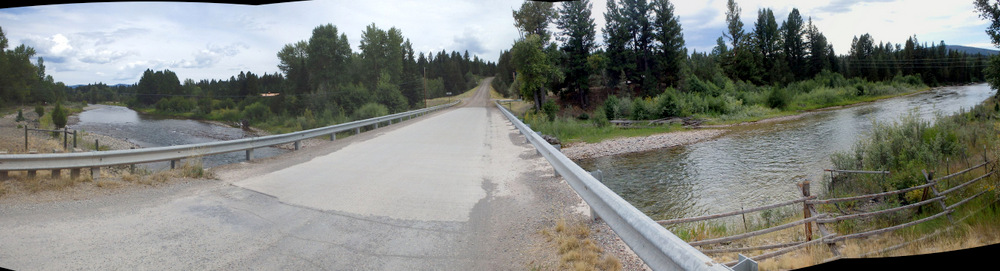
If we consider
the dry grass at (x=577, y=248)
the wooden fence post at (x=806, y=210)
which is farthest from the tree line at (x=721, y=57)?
the dry grass at (x=577, y=248)

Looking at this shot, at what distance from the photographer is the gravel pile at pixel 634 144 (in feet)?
54.5

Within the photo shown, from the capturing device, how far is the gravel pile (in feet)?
54.5

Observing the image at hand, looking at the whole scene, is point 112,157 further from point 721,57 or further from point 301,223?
point 721,57

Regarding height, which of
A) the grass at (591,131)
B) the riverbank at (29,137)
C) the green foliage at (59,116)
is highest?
the green foliage at (59,116)

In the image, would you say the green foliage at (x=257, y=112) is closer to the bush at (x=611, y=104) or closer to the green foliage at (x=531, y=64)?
the green foliage at (x=531, y=64)

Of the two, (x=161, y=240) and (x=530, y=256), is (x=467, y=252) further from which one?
(x=161, y=240)

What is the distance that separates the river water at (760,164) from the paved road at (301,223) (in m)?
2.70

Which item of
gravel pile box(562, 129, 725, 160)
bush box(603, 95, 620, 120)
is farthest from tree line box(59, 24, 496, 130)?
gravel pile box(562, 129, 725, 160)

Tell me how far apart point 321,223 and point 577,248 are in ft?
6.23

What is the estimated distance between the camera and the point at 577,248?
2.87 metres

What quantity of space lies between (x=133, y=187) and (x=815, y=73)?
623 cm

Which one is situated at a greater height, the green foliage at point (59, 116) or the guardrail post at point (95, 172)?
the green foliage at point (59, 116)

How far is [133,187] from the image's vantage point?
4.79m

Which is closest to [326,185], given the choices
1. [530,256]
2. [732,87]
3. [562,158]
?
[562,158]
